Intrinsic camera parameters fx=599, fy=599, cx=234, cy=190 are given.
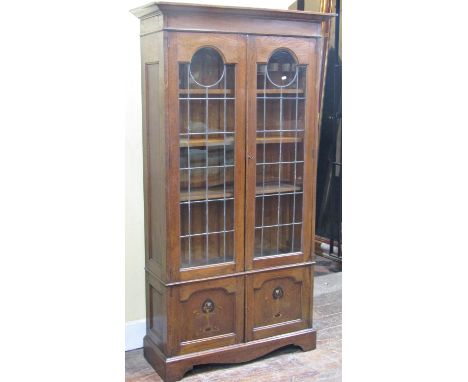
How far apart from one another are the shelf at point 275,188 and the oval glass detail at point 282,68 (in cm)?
52

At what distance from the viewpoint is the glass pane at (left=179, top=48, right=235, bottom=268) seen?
9.49 feet

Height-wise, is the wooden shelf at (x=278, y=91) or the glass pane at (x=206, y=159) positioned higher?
the wooden shelf at (x=278, y=91)

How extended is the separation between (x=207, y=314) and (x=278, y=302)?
0.42 m

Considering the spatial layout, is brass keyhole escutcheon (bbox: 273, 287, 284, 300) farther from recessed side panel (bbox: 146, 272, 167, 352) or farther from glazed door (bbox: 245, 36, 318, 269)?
recessed side panel (bbox: 146, 272, 167, 352)

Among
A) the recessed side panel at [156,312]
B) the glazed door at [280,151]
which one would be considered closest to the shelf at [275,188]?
the glazed door at [280,151]

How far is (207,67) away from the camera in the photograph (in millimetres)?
2920

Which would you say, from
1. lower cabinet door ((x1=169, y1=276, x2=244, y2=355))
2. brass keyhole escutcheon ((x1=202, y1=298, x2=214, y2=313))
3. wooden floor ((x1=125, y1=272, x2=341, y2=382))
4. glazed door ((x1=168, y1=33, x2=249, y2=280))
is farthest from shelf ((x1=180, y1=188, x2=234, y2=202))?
wooden floor ((x1=125, y1=272, x2=341, y2=382))

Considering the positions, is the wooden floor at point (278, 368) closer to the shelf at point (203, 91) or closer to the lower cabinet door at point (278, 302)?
the lower cabinet door at point (278, 302)

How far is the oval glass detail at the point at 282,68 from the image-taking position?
3066 mm

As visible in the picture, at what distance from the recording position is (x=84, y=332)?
2.13 ft

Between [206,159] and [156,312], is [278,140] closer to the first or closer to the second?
[206,159]
